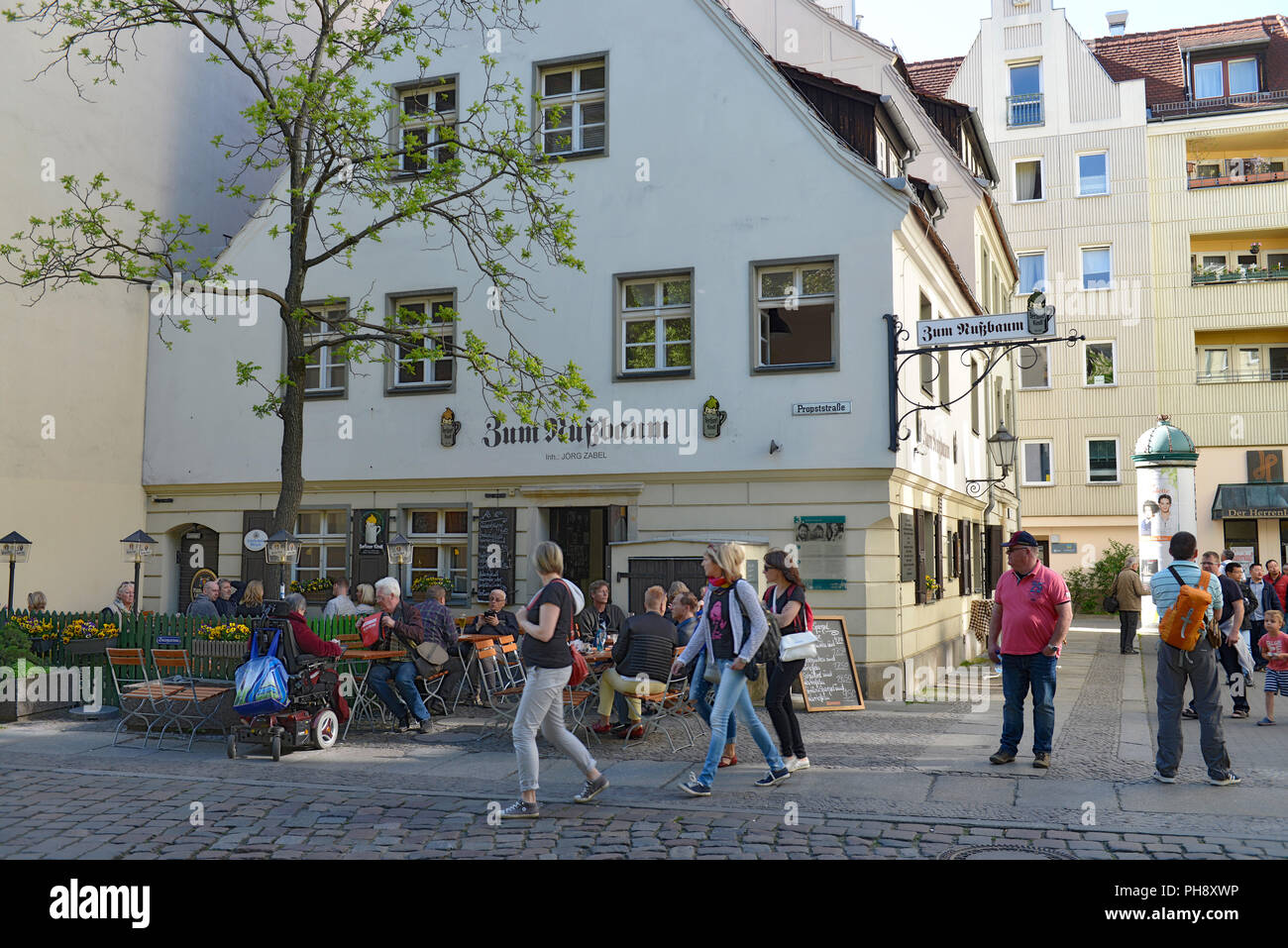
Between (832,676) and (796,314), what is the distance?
4815 mm

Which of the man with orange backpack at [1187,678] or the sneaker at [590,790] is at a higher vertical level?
the man with orange backpack at [1187,678]

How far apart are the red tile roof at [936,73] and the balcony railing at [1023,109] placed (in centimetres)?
226

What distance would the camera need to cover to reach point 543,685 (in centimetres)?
774

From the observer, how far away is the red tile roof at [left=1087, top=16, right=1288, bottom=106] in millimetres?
37656

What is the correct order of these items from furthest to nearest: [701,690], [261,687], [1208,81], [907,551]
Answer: [1208,81], [907,551], [261,687], [701,690]

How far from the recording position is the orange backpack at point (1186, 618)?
8.38 m

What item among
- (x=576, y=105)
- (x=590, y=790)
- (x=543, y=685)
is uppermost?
(x=576, y=105)

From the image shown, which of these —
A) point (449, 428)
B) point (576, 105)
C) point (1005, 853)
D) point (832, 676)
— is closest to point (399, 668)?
point (832, 676)

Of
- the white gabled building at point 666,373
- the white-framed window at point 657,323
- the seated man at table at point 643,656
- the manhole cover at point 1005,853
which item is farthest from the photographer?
the white-framed window at point 657,323

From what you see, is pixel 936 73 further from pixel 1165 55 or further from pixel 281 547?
pixel 281 547

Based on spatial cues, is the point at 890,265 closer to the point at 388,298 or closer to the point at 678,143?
the point at 678,143

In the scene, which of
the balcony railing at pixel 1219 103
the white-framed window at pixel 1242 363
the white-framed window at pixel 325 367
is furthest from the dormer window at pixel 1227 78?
the white-framed window at pixel 325 367

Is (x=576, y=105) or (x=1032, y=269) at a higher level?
(x=1032, y=269)

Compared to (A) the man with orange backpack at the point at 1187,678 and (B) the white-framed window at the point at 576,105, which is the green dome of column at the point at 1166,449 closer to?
(B) the white-framed window at the point at 576,105
